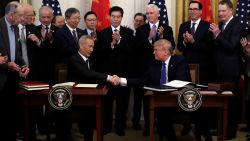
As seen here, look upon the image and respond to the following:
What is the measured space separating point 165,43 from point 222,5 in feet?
4.12

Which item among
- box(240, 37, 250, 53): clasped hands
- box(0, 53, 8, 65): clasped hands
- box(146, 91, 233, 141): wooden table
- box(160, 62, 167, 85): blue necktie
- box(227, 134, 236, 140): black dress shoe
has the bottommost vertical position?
box(227, 134, 236, 140): black dress shoe

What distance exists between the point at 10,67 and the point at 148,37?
2.45 m

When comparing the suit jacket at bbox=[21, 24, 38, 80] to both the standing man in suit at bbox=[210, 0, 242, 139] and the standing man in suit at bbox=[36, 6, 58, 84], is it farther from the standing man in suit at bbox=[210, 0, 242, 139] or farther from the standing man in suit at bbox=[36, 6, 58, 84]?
the standing man in suit at bbox=[210, 0, 242, 139]

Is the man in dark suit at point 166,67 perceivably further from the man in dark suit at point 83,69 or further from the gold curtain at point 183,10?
the gold curtain at point 183,10

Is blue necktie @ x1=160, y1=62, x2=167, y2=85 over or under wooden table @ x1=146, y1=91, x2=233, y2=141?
over

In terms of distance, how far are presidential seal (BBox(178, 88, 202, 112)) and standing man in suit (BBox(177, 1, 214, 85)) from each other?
189 centimetres

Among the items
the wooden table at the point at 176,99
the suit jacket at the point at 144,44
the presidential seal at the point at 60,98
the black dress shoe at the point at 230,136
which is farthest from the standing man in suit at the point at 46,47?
the black dress shoe at the point at 230,136

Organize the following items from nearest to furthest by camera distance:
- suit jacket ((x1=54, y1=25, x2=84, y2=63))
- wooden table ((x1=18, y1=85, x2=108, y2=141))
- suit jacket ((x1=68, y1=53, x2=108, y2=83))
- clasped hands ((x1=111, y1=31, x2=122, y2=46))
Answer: wooden table ((x1=18, y1=85, x2=108, y2=141)), suit jacket ((x1=68, y1=53, x2=108, y2=83)), suit jacket ((x1=54, y1=25, x2=84, y2=63)), clasped hands ((x1=111, y1=31, x2=122, y2=46))

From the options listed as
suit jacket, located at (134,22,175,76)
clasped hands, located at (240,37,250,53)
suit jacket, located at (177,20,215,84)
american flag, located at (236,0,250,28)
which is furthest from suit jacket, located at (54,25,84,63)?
american flag, located at (236,0,250,28)

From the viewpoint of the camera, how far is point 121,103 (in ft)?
22.6

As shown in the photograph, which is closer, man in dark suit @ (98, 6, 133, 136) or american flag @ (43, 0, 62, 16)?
man in dark suit @ (98, 6, 133, 136)

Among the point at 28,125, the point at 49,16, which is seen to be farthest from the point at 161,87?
the point at 49,16

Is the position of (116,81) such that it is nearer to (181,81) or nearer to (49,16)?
(181,81)

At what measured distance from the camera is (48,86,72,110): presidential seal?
493 cm
